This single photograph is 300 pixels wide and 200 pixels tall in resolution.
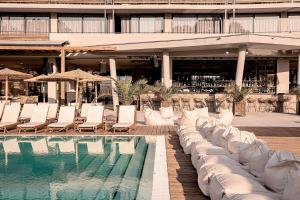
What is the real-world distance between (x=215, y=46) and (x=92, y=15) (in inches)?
408

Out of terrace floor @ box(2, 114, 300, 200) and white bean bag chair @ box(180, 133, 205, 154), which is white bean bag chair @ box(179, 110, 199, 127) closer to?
terrace floor @ box(2, 114, 300, 200)

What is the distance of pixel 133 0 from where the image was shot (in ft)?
91.1

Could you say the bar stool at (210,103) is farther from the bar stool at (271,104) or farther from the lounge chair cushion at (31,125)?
the lounge chair cushion at (31,125)

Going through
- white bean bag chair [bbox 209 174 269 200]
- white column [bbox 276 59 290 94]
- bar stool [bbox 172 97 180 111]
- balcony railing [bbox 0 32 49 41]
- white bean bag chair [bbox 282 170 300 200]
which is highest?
balcony railing [bbox 0 32 49 41]

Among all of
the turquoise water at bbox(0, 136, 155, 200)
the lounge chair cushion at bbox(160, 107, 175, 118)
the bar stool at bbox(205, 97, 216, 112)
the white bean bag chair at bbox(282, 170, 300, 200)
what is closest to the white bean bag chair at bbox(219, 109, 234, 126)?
the lounge chair cushion at bbox(160, 107, 175, 118)

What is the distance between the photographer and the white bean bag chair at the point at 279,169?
4934mm

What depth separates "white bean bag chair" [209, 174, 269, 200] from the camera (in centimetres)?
474

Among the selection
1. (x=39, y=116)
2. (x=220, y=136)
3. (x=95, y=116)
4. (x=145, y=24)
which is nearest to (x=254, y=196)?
(x=220, y=136)

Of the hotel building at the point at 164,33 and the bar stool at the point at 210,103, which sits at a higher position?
the hotel building at the point at 164,33

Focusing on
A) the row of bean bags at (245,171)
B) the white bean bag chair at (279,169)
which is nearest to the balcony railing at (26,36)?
the row of bean bags at (245,171)

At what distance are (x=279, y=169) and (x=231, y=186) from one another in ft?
2.63

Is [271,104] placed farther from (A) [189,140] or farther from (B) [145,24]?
(A) [189,140]

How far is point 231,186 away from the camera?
4.79 meters

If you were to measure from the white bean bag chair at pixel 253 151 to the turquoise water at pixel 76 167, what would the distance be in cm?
171
